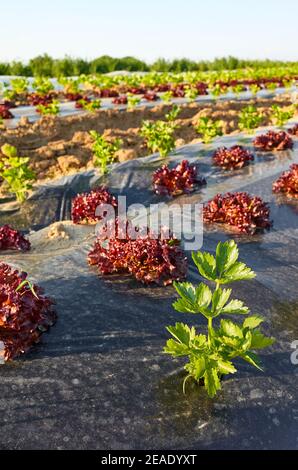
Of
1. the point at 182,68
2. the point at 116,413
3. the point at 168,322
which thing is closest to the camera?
the point at 116,413

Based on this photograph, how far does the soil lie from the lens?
11438 mm

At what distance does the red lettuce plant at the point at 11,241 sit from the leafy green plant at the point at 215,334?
12.4 feet

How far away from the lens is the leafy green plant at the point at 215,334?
9.62 ft

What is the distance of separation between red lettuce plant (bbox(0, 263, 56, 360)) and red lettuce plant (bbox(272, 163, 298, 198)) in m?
4.92

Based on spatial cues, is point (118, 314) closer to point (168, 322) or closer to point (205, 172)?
point (168, 322)

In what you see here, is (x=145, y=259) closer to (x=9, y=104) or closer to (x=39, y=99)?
(x=9, y=104)

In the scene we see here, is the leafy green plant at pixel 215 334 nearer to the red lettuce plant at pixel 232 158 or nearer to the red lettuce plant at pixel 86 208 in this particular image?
the red lettuce plant at pixel 86 208

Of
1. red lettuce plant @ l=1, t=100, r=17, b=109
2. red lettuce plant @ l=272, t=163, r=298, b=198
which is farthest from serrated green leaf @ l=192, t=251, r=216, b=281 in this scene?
red lettuce plant @ l=1, t=100, r=17, b=109

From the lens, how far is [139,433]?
2875 mm

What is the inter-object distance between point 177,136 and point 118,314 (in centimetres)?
1119

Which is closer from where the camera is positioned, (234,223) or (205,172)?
(234,223)

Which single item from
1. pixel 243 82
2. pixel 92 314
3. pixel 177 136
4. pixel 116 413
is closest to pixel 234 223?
pixel 92 314

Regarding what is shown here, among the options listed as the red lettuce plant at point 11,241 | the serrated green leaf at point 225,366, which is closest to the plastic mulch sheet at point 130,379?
the serrated green leaf at point 225,366
